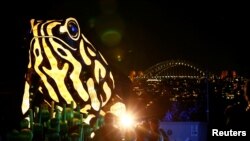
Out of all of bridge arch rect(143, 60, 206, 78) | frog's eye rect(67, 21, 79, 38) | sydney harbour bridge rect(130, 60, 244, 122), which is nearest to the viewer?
frog's eye rect(67, 21, 79, 38)

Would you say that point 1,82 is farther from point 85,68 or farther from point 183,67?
point 183,67

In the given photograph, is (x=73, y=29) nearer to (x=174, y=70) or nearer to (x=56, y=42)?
(x=56, y=42)

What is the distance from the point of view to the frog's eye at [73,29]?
19.4ft

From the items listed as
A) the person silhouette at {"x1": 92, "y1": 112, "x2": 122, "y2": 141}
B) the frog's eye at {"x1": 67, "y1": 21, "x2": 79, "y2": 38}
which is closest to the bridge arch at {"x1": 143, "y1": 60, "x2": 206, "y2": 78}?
the frog's eye at {"x1": 67, "y1": 21, "x2": 79, "y2": 38}

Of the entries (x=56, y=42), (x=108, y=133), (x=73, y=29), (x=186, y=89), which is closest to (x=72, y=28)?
(x=73, y=29)

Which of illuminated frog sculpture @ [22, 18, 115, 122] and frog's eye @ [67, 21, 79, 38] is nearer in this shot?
illuminated frog sculpture @ [22, 18, 115, 122]

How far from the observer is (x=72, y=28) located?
595cm

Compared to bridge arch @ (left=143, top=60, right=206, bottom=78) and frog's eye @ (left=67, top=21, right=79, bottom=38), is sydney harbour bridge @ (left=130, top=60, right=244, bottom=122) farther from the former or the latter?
frog's eye @ (left=67, top=21, right=79, bottom=38)

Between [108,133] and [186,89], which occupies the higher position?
[186,89]

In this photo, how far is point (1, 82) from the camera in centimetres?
570

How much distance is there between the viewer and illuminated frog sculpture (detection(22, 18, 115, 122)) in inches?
220

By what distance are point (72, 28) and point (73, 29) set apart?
2 cm

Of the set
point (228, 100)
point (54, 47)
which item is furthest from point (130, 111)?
point (228, 100)

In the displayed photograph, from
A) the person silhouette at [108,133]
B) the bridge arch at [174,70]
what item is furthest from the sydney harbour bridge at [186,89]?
the person silhouette at [108,133]
